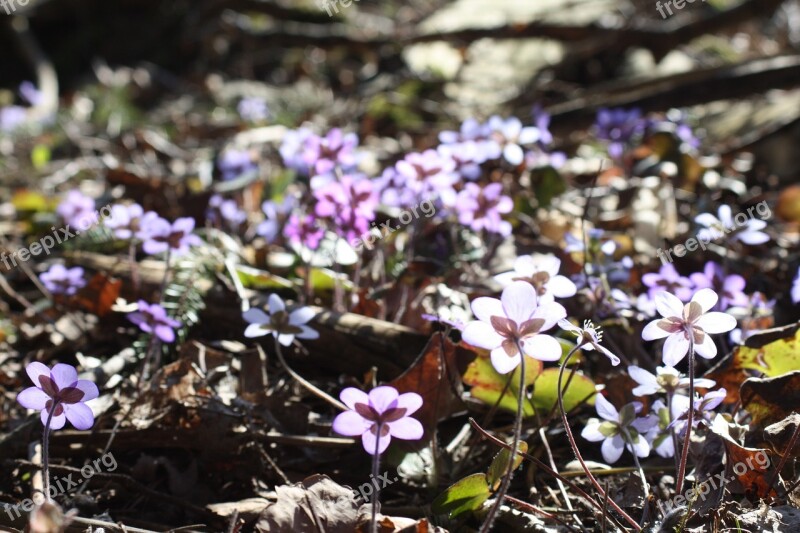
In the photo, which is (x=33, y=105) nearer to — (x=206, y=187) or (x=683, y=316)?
(x=206, y=187)

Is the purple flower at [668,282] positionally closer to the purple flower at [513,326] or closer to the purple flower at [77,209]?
the purple flower at [513,326]

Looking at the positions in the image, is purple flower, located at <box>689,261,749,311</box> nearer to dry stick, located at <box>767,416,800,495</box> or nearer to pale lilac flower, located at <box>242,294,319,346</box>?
dry stick, located at <box>767,416,800,495</box>

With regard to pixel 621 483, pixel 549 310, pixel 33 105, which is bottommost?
pixel 621 483

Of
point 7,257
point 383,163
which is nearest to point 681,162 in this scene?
point 383,163

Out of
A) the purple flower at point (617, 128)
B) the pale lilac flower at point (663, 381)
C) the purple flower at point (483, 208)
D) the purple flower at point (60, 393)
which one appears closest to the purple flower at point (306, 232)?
the purple flower at point (483, 208)

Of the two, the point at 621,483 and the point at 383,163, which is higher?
the point at 383,163

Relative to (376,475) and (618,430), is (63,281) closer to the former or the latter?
(376,475)
